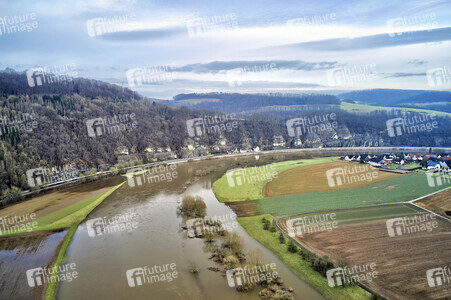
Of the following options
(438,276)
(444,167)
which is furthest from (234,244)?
(444,167)

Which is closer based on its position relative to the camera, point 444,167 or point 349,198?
point 349,198

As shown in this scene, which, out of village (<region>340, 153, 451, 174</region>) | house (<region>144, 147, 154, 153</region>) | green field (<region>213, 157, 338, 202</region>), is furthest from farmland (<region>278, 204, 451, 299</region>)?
house (<region>144, 147, 154, 153</region>)

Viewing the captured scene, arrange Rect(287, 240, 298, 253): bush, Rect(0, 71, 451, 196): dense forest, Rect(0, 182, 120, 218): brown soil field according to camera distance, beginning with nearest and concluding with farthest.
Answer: Rect(287, 240, 298, 253): bush
Rect(0, 182, 120, 218): brown soil field
Rect(0, 71, 451, 196): dense forest

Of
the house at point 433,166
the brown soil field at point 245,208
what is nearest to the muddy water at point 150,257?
the brown soil field at point 245,208

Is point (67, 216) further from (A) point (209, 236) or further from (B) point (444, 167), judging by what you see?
(B) point (444, 167)

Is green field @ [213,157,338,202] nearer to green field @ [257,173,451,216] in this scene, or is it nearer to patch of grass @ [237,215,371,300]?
green field @ [257,173,451,216]

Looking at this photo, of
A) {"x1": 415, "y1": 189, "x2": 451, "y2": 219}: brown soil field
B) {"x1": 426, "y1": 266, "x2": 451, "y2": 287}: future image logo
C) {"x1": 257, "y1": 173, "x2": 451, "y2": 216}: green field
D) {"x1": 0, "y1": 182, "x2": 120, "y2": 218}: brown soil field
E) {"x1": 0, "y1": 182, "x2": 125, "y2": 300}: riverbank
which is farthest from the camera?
{"x1": 0, "y1": 182, "x2": 120, "y2": 218}: brown soil field

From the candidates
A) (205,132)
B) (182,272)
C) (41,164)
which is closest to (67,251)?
(182,272)

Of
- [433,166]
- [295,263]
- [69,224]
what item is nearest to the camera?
[295,263]
